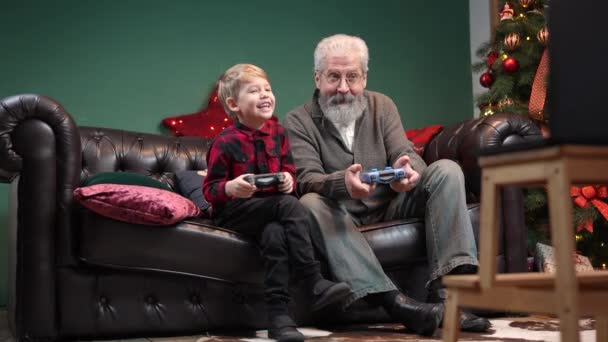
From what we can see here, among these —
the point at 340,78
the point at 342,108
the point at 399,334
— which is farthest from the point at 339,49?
the point at 399,334

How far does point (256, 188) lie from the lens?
231 centimetres

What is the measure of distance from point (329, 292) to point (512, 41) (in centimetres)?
214

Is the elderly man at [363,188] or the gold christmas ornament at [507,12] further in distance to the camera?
the gold christmas ornament at [507,12]

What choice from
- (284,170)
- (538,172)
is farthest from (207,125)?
(538,172)

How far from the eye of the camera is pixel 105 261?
2.28m

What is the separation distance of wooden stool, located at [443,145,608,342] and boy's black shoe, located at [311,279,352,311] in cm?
79

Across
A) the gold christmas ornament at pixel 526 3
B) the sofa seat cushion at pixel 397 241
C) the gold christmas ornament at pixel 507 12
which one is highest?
the gold christmas ornament at pixel 526 3

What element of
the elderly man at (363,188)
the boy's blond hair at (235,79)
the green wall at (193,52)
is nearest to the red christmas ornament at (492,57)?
the green wall at (193,52)

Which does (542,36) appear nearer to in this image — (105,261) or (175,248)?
(175,248)

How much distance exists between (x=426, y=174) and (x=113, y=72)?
6.33 feet

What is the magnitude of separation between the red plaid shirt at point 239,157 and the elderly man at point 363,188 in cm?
15

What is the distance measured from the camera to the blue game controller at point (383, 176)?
236 centimetres

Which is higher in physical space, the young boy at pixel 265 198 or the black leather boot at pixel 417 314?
the young boy at pixel 265 198

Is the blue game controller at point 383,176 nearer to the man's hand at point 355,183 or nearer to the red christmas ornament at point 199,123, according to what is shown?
the man's hand at point 355,183
